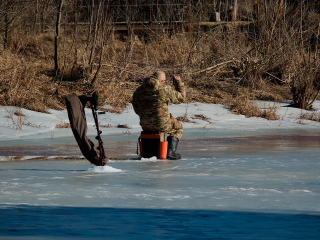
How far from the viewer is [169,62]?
21297 mm

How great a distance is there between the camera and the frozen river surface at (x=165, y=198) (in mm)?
4582

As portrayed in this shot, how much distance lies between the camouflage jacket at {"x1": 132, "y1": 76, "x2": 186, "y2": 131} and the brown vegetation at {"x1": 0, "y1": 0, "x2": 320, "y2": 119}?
6.74 meters

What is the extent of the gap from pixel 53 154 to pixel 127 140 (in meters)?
2.36

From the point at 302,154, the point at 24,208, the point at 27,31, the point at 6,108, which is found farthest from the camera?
the point at 27,31

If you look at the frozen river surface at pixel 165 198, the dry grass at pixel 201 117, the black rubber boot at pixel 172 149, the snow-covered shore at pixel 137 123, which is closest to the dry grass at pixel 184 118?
the snow-covered shore at pixel 137 123

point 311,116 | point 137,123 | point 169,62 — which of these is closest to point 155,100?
point 137,123

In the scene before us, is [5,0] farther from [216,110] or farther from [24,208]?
[24,208]

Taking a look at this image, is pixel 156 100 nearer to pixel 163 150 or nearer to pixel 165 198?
pixel 163 150

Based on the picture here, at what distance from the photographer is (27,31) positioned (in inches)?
941

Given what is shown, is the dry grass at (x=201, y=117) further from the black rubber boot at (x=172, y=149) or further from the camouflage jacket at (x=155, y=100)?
the camouflage jacket at (x=155, y=100)

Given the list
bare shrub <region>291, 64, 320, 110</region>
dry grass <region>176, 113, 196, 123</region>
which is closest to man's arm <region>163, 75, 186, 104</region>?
dry grass <region>176, 113, 196, 123</region>

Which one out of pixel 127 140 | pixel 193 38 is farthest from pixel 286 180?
pixel 193 38

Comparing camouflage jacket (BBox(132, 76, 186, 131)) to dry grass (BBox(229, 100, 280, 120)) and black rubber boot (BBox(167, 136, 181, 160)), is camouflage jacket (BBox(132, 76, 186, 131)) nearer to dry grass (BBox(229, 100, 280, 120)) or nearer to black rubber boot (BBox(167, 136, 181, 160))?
black rubber boot (BBox(167, 136, 181, 160))

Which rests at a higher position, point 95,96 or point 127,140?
point 95,96
